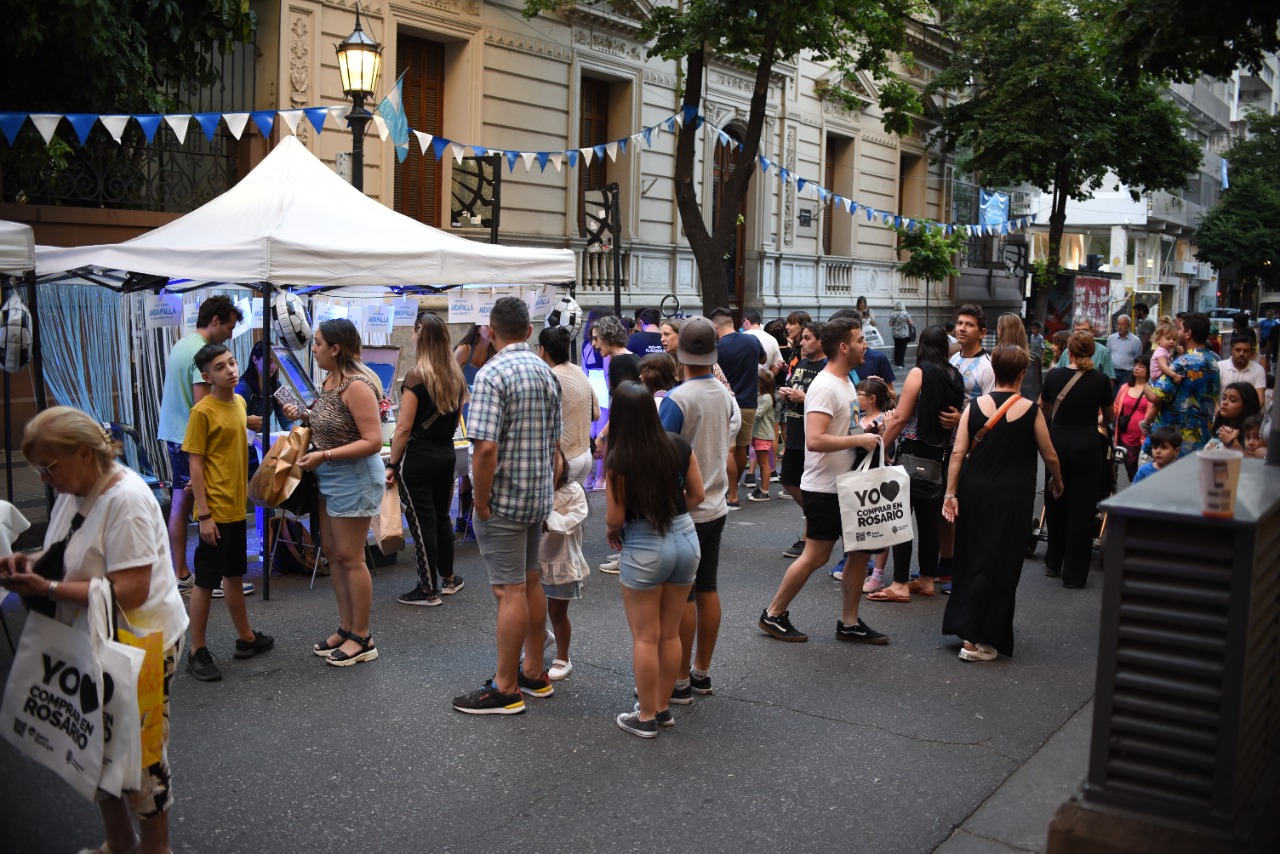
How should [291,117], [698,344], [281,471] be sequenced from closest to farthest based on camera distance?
1. [698,344]
2. [281,471]
3. [291,117]

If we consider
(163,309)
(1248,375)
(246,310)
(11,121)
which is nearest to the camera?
(163,309)

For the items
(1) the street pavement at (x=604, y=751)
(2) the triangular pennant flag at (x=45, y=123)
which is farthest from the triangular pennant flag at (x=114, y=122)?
(1) the street pavement at (x=604, y=751)

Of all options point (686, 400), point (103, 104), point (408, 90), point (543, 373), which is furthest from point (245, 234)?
point (408, 90)

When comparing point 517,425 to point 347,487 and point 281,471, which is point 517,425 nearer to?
point 347,487

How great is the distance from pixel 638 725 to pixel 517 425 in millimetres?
1494

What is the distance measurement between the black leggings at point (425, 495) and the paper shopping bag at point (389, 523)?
0.41m

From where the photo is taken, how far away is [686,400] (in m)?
5.71

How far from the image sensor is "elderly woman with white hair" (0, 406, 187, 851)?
12.1 feet

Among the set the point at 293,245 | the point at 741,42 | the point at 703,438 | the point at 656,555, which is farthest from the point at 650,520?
the point at 741,42

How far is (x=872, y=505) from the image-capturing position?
6.79 metres

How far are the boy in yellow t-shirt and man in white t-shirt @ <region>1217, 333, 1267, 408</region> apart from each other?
337 inches

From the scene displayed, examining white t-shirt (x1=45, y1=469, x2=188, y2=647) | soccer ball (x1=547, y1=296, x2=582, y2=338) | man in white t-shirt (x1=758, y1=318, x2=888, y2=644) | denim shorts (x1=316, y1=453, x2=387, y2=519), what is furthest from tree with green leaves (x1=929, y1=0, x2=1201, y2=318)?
white t-shirt (x1=45, y1=469, x2=188, y2=647)

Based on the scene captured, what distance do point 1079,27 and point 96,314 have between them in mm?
23824

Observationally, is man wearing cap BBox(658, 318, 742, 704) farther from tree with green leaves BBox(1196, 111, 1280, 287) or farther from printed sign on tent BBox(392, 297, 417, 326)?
tree with green leaves BBox(1196, 111, 1280, 287)
